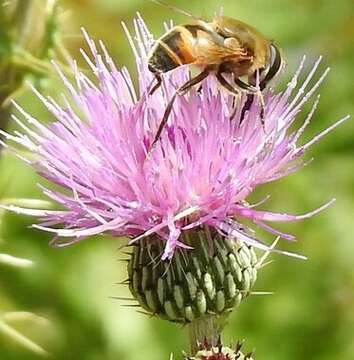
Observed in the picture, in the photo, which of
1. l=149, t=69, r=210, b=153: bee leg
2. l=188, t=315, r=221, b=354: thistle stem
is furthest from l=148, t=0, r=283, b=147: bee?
l=188, t=315, r=221, b=354: thistle stem

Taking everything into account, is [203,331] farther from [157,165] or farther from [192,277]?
[157,165]

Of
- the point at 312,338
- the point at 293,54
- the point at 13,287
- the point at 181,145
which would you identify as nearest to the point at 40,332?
the point at 13,287

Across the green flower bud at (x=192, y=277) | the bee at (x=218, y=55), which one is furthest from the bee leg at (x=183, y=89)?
the green flower bud at (x=192, y=277)

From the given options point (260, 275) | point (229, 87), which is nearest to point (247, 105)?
point (229, 87)

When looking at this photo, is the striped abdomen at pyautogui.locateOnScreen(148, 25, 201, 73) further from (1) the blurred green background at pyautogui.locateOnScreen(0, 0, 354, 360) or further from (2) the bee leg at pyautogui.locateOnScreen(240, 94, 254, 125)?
(1) the blurred green background at pyautogui.locateOnScreen(0, 0, 354, 360)

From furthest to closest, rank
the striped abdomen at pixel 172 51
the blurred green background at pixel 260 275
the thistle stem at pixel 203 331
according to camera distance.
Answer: the blurred green background at pixel 260 275, the striped abdomen at pixel 172 51, the thistle stem at pixel 203 331

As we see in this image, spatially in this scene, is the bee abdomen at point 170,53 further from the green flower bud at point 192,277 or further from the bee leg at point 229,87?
the green flower bud at point 192,277

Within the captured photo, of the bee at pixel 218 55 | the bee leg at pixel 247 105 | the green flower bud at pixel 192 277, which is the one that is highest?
the bee at pixel 218 55

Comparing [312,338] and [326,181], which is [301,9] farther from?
[312,338]
